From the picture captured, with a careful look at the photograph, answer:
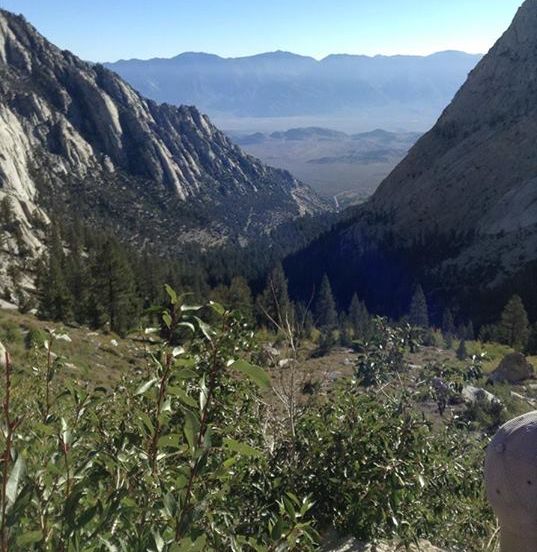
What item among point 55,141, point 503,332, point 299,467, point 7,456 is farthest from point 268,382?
point 55,141

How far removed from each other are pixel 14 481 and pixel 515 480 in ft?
11.2

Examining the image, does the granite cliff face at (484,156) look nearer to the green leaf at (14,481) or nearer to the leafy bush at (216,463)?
the leafy bush at (216,463)

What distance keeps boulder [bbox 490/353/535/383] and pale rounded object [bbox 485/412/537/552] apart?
2675cm

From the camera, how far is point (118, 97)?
7180 inches

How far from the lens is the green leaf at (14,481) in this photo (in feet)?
5.90

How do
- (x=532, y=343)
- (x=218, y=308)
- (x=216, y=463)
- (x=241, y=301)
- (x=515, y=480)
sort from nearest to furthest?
(x=218, y=308) < (x=216, y=463) < (x=515, y=480) < (x=241, y=301) < (x=532, y=343)

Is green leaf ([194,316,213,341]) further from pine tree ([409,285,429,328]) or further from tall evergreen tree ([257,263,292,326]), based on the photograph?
pine tree ([409,285,429,328])

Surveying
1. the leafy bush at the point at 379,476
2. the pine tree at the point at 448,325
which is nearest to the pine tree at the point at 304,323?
the leafy bush at the point at 379,476

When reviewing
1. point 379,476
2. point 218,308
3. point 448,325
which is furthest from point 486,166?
point 218,308

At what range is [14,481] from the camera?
1.80 meters

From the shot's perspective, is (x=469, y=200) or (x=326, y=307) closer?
(x=326, y=307)

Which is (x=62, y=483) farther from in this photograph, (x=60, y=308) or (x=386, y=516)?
(x=60, y=308)

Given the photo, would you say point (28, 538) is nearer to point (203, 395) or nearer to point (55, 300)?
point (203, 395)

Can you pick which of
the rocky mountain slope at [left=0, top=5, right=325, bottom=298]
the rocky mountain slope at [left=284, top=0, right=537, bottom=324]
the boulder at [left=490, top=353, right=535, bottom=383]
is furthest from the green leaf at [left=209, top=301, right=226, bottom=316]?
the rocky mountain slope at [left=0, top=5, right=325, bottom=298]
